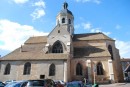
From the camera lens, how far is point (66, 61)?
101 feet

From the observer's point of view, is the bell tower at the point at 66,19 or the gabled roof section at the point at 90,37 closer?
the gabled roof section at the point at 90,37

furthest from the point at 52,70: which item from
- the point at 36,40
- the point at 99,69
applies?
the point at 36,40

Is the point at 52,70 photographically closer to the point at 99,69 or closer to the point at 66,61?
the point at 66,61

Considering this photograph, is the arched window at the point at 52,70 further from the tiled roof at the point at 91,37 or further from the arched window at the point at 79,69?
the tiled roof at the point at 91,37

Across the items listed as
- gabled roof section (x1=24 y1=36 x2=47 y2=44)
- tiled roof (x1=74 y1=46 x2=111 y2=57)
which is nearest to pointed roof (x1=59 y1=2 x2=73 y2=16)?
gabled roof section (x1=24 y1=36 x2=47 y2=44)

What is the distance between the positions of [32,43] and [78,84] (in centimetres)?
2960

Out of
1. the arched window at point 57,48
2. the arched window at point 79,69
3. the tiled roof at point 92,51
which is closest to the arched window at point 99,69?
the tiled roof at point 92,51

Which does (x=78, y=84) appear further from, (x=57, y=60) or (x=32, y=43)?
(x=32, y=43)

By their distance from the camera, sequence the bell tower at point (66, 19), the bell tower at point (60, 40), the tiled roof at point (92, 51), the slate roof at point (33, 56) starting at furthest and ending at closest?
1. the bell tower at point (66, 19)
2. the bell tower at point (60, 40)
3. the tiled roof at point (92, 51)
4. the slate roof at point (33, 56)

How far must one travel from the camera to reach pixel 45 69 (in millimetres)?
31234

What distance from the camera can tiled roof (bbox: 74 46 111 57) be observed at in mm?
33525

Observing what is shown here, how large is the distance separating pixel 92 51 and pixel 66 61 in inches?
301

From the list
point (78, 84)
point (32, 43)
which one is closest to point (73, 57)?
point (32, 43)

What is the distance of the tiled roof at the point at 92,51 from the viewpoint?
33.5 m
